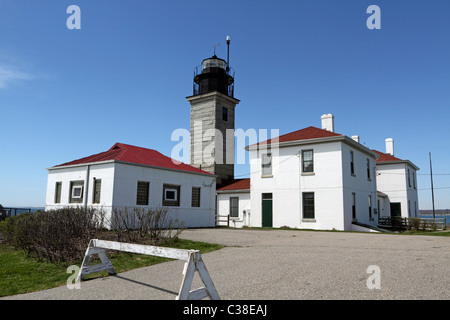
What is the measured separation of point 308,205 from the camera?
23734 mm

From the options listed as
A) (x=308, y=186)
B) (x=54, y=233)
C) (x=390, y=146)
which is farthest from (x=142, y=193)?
(x=390, y=146)

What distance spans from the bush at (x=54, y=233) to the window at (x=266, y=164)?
50.7 ft

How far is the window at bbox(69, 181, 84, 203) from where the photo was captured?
67.0ft

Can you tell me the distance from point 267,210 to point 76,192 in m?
13.1

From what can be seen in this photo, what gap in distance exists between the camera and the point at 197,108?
34.2 m

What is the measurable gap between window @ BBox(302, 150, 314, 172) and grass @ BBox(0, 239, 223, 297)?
46.8ft

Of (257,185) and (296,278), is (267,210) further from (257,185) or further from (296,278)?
(296,278)

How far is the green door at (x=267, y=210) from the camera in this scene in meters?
25.3

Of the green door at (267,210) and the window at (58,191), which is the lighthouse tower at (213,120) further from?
the window at (58,191)

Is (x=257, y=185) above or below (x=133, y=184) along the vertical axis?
above

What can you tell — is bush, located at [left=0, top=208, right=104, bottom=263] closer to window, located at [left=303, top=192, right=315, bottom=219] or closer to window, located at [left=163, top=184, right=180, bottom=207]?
window, located at [left=163, top=184, right=180, bottom=207]

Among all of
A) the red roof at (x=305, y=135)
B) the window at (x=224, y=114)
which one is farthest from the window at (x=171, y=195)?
the window at (x=224, y=114)
